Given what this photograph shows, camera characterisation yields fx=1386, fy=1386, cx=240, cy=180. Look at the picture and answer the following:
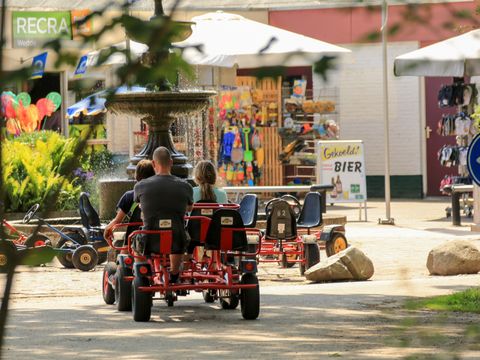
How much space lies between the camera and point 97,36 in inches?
99.3

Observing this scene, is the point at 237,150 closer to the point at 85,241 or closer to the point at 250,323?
the point at 85,241

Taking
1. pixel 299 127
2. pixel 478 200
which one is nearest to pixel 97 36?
pixel 478 200

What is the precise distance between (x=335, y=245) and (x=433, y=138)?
582 inches

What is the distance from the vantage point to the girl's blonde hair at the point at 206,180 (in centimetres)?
1126

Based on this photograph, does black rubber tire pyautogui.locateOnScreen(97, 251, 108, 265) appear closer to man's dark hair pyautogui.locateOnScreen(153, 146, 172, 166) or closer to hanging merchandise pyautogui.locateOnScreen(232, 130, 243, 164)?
man's dark hair pyautogui.locateOnScreen(153, 146, 172, 166)

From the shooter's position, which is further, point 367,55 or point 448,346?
point 367,55

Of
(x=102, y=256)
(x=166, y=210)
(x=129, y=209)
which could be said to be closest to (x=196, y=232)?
(x=166, y=210)

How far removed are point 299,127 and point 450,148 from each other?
17.3 ft

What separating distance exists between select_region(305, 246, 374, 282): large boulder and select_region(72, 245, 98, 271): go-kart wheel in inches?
100

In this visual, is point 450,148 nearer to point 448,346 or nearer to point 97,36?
point 448,346

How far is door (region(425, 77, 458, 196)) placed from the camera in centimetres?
2905

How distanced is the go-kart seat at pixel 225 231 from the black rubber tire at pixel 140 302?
680mm

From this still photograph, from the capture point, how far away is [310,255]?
1389 centimetres

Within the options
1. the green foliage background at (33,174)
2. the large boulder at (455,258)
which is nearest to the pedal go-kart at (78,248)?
the green foliage background at (33,174)
